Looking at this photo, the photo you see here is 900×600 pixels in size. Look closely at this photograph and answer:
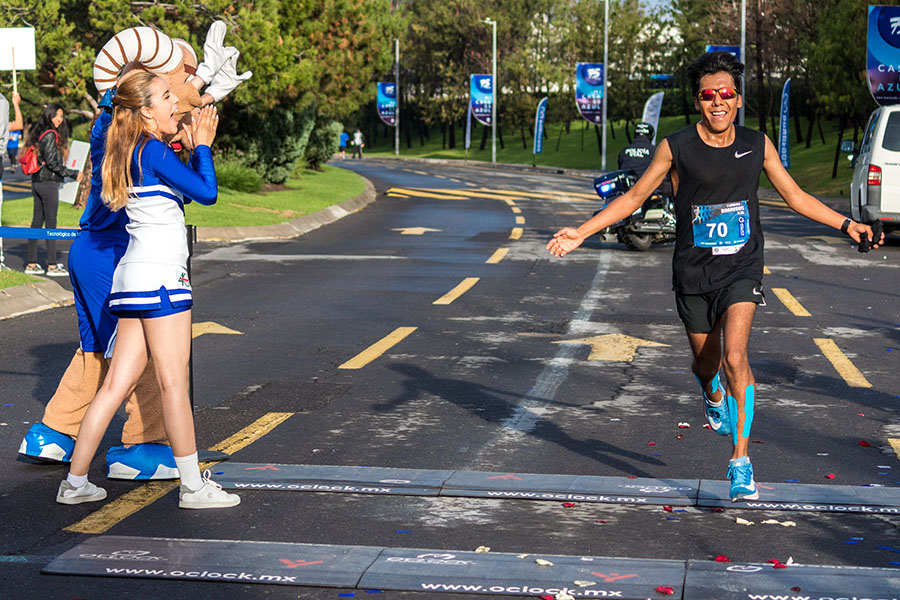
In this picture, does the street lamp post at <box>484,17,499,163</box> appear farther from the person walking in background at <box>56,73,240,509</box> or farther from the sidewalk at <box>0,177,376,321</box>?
the person walking in background at <box>56,73,240,509</box>

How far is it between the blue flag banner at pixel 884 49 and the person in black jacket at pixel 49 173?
21.9 meters

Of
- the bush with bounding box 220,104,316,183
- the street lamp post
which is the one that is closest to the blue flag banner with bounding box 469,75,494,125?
the street lamp post

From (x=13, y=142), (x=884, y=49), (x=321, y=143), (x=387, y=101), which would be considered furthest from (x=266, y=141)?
(x=387, y=101)

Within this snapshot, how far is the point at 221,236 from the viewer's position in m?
20.7

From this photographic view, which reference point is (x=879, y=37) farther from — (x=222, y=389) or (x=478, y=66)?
(x=478, y=66)

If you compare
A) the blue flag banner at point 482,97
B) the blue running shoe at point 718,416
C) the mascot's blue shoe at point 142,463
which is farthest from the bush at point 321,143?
the blue running shoe at point 718,416

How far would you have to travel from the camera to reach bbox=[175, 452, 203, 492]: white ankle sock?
18.3ft

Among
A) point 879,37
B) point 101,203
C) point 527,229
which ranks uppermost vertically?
point 879,37

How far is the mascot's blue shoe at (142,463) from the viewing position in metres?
6.12

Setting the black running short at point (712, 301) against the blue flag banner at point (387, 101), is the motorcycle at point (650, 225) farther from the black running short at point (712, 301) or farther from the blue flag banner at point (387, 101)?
the blue flag banner at point (387, 101)

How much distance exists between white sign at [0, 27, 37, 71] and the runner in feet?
39.1

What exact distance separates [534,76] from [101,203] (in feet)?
247

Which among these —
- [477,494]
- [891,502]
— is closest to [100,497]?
[477,494]

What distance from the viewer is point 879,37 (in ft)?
A: 102
